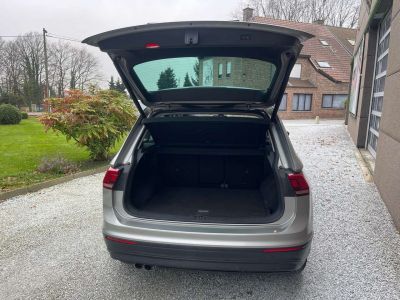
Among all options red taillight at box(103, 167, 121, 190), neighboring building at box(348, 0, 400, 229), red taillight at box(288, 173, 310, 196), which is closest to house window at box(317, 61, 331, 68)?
neighboring building at box(348, 0, 400, 229)

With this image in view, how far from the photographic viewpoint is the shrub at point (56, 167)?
18.1 feet

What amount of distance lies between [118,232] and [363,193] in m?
3.83

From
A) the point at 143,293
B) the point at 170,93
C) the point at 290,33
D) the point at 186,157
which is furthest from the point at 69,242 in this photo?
the point at 290,33

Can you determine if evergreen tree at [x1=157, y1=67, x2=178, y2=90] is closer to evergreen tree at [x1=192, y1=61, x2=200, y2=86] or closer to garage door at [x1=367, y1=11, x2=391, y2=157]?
evergreen tree at [x1=192, y1=61, x2=200, y2=86]

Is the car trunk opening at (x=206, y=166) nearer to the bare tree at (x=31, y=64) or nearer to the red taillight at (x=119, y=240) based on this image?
the red taillight at (x=119, y=240)

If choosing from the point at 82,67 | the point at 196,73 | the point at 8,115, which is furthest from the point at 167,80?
the point at 82,67

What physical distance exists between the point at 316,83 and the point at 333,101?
201 centimetres

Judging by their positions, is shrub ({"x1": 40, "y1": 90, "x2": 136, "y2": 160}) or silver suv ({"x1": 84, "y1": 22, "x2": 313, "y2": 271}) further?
shrub ({"x1": 40, "y1": 90, "x2": 136, "y2": 160})

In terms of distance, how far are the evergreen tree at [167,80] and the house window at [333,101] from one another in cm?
2126

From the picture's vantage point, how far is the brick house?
20891 mm

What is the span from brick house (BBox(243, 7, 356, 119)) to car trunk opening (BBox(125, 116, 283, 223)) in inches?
724

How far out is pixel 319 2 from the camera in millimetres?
30938

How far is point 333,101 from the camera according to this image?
21.7m

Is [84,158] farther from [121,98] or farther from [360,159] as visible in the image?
[360,159]
